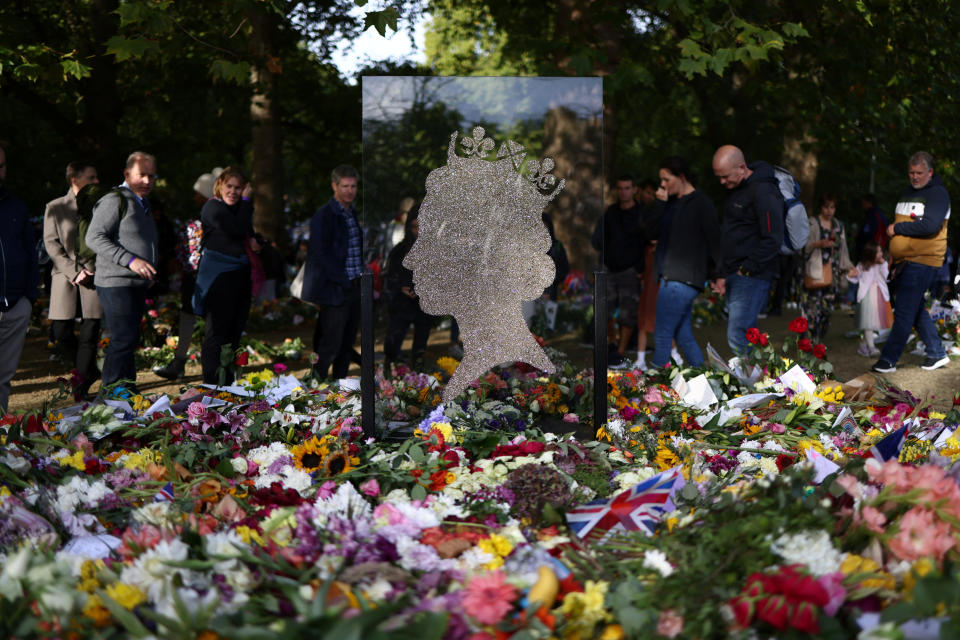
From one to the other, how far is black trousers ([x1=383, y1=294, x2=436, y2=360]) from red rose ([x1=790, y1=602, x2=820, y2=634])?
107 inches

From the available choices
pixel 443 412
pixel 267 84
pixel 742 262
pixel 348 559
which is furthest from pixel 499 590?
pixel 267 84

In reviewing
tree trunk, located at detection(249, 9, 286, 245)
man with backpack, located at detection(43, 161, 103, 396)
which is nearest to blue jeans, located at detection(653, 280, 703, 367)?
man with backpack, located at detection(43, 161, 103, 396)

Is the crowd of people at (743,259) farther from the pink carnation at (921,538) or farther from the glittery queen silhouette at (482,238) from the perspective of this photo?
the pink carnation at (921,538)

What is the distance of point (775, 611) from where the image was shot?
82.1 inches

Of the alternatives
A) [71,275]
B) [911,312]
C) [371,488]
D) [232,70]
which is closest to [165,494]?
[371,488]

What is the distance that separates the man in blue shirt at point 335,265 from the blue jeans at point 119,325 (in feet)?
3.92

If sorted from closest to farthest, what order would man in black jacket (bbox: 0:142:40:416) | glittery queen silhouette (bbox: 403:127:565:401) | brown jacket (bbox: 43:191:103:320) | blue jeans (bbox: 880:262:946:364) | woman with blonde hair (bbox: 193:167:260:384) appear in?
glittery queen silhouette (bbox: 403:127:565:401) < man in black jacket (bbox: 0:142:40:416) < woman with blonde hair (bbox: 193:167:260:384) < brown jacket (bbox: 43:191:103:320) < blue jeans (bbox: 880:262:946:364)

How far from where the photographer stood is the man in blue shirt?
21.2 ft

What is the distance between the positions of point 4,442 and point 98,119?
10598mm

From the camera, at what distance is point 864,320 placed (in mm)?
9875

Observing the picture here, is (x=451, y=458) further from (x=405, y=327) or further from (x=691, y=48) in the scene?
(x=691, y=48)

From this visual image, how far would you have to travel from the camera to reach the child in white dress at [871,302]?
9.83 m

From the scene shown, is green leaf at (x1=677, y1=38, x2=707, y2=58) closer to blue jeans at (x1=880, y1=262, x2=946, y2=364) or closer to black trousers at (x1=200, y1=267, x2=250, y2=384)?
blue jeans at (x1=880, y1=262, x2=946, y2=364)

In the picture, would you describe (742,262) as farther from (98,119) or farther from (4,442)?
(98,119)
